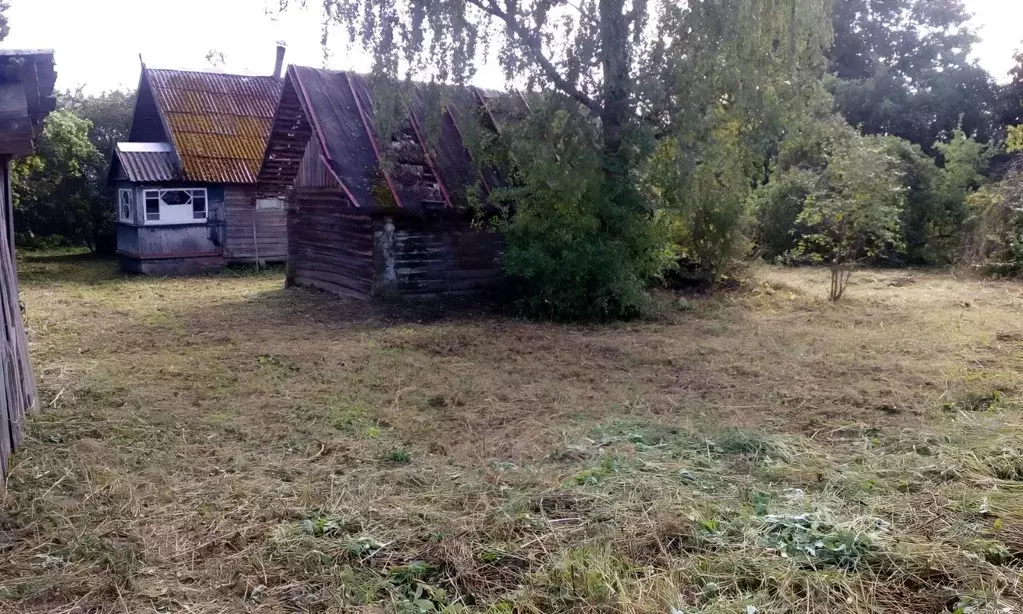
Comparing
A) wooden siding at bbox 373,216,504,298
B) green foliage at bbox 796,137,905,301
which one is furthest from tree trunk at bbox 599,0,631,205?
green foliage at bbox 796,137,905,301

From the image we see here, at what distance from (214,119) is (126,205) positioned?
3.29 m

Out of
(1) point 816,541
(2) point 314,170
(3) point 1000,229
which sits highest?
(2) point 314,170

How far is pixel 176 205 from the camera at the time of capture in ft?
69.4

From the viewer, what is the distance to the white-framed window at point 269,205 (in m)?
22.0

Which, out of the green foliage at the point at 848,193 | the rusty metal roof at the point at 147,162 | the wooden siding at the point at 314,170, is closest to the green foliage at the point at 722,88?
the green foliage at the point at 848,193

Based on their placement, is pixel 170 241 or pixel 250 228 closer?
pixel 170 241

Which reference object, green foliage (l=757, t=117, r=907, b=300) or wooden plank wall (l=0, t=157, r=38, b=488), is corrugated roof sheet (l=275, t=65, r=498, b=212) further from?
wooden plank wall (l=0, t=157, r=38, b=488)

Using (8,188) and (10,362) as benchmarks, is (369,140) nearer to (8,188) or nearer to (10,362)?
(8,188)

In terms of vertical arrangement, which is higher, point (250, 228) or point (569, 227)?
point (569, 227)

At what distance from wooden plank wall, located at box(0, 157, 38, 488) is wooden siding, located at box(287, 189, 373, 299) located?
771 centimetres

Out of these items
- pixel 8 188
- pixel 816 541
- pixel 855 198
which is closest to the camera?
pixel 816 541

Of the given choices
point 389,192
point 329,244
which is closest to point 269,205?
point 329,244

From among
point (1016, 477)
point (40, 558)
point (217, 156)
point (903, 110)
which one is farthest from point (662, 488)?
point (903, 110)

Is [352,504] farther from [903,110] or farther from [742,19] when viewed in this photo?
[903,110]
